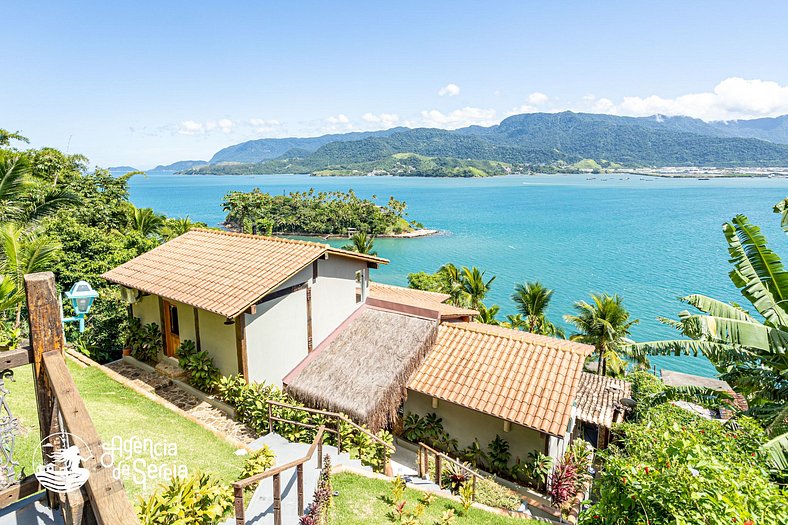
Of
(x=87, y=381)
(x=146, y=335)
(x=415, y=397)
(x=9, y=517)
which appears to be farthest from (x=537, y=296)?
(x=9, y=517)

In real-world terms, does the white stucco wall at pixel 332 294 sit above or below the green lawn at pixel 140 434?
above

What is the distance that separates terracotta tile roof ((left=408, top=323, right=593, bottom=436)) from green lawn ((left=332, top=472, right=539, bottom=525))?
3.23 metres

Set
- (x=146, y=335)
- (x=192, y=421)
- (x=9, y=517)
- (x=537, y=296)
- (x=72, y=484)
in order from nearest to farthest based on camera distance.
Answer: (x=72, y=484) < (x=9, y=517) < (x=192, y=421) < (x=146, y=335) < (x=537, y=296)

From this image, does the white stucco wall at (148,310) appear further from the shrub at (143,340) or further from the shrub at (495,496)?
the shrub at (495,496)

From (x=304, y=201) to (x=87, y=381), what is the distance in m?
79.7

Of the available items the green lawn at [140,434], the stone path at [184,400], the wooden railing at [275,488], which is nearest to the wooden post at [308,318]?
the stone path at [184,400]

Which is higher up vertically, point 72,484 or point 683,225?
point 72,484

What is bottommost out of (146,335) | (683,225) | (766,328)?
(683,225)

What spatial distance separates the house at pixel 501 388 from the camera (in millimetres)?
11773

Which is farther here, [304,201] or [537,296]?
[304,201]

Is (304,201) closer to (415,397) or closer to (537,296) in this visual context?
(537,296)

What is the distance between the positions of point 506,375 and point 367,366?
13.0 ft

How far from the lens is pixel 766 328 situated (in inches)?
355

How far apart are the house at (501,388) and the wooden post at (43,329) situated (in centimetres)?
1020
